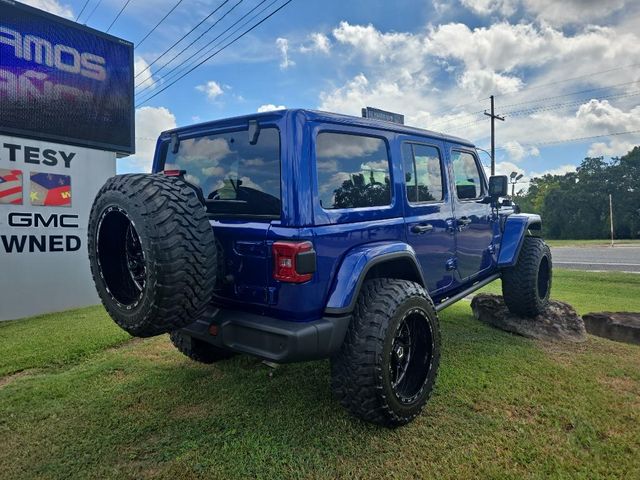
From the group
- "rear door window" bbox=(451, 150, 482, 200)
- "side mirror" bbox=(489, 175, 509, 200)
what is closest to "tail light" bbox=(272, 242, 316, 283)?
"rear door window" bbox=(451, 150, 482, 200)

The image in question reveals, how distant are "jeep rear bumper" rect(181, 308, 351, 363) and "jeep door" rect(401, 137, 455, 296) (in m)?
1.06

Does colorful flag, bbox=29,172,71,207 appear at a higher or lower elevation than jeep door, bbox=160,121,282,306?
higher

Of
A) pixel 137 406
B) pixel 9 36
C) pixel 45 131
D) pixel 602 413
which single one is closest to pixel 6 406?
pixel 137 406

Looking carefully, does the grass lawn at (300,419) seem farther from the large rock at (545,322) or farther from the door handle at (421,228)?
the door handle at (421,228)

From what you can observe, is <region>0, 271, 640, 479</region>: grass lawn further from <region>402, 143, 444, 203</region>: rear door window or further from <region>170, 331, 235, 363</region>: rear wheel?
<region>402, 143, 444, 203</region>: rear door window

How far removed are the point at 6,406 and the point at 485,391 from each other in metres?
3.53

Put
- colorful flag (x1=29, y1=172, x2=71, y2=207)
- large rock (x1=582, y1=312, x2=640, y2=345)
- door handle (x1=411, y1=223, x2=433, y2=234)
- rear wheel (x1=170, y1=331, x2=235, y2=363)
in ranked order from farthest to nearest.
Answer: colorful flag (x1=29, y1=172, x2=71, y2=207), large rock (x1=582, y1=312, x2=640, y2=345), rear wheel (x1=170, y1=331, x2=235, y2=363), door handle (x1=411, y1=223, x2=433, y2=234)

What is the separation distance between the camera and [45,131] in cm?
666

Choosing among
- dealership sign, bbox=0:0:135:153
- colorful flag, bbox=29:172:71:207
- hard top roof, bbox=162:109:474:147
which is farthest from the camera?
colorful flag, bbox=29:172:71:207

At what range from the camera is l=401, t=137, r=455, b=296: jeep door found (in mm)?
3188

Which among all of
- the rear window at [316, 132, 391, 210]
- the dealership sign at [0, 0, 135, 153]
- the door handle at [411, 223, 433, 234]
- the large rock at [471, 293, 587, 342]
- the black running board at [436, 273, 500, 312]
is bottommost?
the large rock at [471, 293, 587, 342]

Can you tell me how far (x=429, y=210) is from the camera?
3.36m

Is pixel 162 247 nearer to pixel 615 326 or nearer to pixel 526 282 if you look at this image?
pixel 526 282

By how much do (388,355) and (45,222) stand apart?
6.65 m
